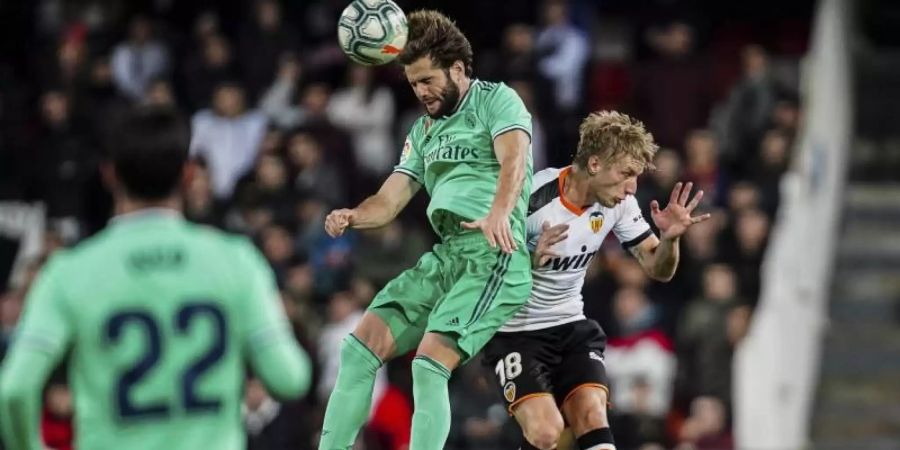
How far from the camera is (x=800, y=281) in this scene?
1587cm

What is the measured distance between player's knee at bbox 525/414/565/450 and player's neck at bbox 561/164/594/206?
3.27 ft

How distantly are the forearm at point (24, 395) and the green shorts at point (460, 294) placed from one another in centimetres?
295

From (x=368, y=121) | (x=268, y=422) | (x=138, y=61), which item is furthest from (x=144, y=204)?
(x=138, y=61)

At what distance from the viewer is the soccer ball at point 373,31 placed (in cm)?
798

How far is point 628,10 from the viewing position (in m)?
19.2

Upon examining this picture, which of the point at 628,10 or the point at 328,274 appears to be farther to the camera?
the point at 628,10

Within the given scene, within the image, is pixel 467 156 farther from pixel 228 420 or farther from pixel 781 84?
pixel 781 84

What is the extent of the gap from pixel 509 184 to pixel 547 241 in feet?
2.02

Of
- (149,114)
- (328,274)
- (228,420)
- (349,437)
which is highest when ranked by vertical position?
(149,114)

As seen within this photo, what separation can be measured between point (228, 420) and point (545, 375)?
3.27 m

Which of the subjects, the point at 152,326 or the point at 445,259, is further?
the point at 445,259

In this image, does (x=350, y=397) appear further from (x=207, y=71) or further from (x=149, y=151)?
(x=207, y=71)

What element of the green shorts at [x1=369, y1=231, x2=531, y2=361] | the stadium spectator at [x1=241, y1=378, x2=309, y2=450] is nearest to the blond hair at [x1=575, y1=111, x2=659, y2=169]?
the green shorts at [x1=369, y1=231, x2=531, y2=361]

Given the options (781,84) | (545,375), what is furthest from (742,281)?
(545,375)
